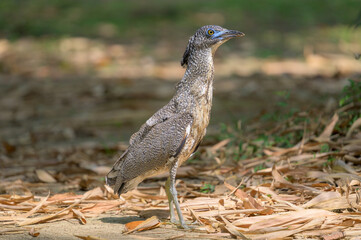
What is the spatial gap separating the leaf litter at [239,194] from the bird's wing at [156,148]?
40cm

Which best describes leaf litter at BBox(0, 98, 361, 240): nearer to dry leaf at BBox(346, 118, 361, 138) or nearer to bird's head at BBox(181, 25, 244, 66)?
dry leaf at BBox(346, 118, 361, 138)

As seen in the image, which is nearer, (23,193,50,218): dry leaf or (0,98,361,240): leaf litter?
(0,98,361,240): leaf litter

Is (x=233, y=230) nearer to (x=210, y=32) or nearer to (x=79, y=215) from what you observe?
(x=79, y=215)

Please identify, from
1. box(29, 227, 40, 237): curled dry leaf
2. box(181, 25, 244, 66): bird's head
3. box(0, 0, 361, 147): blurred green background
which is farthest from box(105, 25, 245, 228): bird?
box(0, 0, 361, 147): blurred green background

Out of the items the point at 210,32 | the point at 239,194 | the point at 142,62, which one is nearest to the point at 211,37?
the point at 210,32

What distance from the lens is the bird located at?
14.2 feet

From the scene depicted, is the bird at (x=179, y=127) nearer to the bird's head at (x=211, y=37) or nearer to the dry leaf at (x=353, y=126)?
the bird's head at (x=211, y=37)

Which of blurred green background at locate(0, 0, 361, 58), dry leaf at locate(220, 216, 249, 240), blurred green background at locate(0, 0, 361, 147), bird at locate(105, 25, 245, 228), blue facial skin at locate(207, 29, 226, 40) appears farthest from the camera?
blurred green background at locate(0, 0, 361, 58)

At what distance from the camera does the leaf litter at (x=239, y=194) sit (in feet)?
13.7

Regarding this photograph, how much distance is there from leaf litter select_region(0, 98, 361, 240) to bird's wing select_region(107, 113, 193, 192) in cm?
40

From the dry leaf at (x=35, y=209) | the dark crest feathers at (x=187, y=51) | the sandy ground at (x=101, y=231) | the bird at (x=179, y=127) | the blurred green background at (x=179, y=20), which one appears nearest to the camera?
the sandy ground at (x=101, y=231)

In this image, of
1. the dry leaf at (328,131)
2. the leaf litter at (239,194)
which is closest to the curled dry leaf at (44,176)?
the leaf litter at (239,194)

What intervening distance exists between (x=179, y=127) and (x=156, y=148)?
0.25 metres

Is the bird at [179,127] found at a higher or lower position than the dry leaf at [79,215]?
higher
